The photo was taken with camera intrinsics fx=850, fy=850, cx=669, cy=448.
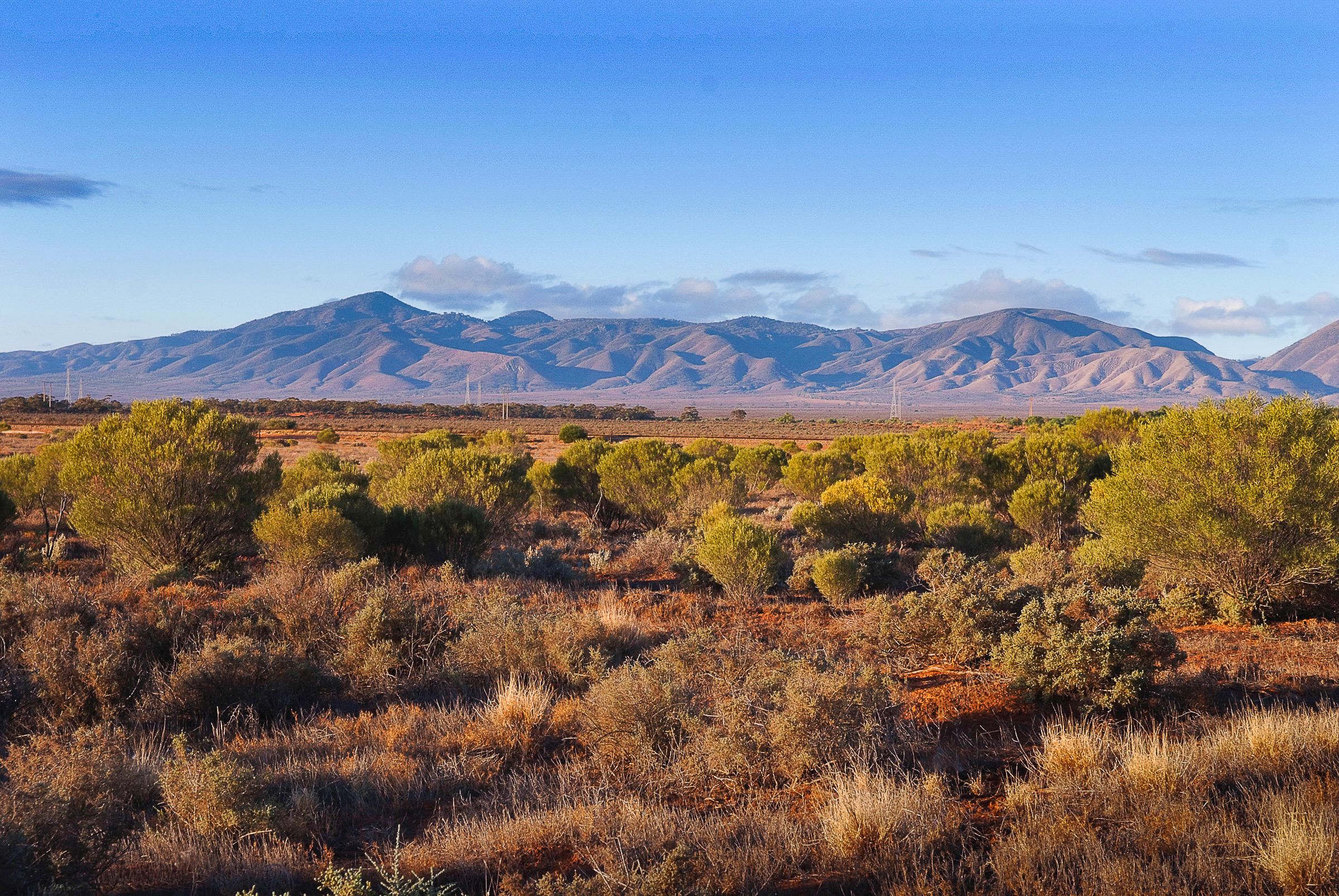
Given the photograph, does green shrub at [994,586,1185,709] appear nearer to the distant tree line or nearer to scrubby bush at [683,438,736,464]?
scrubby bush at [683,438,736,464]

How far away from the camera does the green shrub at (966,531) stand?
1508 cm

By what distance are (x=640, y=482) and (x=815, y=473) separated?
552cm

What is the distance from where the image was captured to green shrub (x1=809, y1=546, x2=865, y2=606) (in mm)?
11680

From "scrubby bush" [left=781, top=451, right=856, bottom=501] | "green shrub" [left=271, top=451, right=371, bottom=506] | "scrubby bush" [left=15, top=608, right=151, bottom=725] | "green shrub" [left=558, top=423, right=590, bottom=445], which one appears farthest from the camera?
"green shrub" [left=558, top=423, right=590, bottom=445]

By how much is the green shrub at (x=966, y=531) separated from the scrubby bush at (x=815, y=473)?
254 inches

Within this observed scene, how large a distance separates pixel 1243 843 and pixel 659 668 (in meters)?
3.75

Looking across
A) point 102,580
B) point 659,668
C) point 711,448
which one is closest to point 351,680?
point 659,668

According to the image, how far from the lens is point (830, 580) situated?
1168 centimetres

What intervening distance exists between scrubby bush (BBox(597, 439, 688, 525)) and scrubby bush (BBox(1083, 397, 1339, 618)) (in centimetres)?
1020

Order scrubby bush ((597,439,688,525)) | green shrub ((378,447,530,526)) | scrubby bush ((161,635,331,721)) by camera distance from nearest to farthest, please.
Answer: scrubby bush ((161,635,331,721)) → green shrub ((378,447,530,526)) → scrubby bush ((597,439,688,525))

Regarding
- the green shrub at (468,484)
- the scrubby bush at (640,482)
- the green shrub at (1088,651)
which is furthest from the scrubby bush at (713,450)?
the green shrub at (1088,651)

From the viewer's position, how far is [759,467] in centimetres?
2533

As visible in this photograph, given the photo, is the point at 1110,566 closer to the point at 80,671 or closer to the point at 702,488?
the point at 702,488

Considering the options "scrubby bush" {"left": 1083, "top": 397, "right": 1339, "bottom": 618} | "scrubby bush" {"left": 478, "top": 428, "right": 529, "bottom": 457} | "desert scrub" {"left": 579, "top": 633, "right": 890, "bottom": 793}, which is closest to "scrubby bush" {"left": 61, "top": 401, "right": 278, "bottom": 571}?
"desert scrub" {"left": 579, "top": 633, "right": 890, "bottom": 793}
